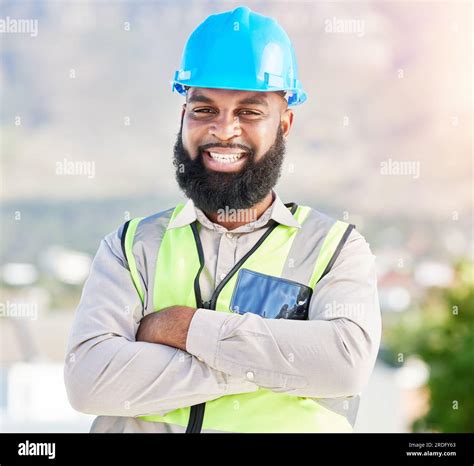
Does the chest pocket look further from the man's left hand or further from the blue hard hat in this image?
the blue hard hat

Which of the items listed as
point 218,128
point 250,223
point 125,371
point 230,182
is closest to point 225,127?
point 218,128

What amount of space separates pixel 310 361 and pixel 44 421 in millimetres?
3955

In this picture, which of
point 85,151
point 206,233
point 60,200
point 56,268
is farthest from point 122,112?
point 206,233

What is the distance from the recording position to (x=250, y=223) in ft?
7.14

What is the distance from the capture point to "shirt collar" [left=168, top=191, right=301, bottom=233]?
2152 mm

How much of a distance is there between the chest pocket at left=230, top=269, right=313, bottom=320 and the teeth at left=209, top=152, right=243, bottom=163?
11.5 inches

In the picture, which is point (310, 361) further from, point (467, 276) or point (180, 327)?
point (467, 276)

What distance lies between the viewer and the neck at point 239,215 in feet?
7.13

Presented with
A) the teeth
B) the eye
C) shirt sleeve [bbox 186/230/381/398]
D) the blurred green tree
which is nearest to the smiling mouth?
the teeth

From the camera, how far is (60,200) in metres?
10.7

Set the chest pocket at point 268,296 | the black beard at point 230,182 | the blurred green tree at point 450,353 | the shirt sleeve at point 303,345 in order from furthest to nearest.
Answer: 1. the blurred green tree at point 450,353
2. the black beard at point 230,182
3. the chest pocket at point 268,296
4. the shirt sleeve at point 303,345

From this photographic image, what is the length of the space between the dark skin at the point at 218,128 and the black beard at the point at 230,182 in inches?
0.7

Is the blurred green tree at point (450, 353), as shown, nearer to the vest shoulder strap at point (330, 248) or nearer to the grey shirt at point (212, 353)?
the vest shoulder strap at point (330, 248)

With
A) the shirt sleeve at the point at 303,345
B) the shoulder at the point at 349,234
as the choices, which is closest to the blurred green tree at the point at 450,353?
the shoulder at the point at 349,234
